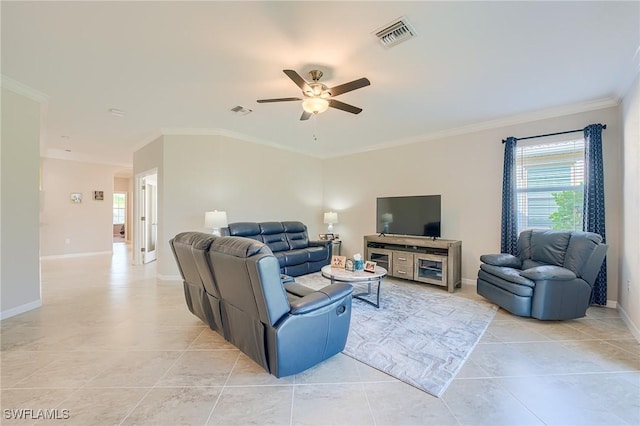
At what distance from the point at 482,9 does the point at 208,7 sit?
203cm

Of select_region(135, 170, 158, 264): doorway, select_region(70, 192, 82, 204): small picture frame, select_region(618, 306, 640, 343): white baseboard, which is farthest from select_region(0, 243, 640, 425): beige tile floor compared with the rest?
select_region(70, 192, 82, 204): small picture frame

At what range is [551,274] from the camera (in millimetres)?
3066

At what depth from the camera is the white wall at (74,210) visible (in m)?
7.11

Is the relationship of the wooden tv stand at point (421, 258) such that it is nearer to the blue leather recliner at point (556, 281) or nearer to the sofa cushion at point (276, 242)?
the blue leather recliner at point (556, 281)

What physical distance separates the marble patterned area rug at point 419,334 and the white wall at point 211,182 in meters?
2.93

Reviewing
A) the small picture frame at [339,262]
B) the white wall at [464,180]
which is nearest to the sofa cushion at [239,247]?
the small picture frame at [339,262]

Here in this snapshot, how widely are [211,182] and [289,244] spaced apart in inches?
76.0

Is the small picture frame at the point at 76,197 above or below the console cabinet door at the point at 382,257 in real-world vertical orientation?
above

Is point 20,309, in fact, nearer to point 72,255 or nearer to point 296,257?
point 296,257

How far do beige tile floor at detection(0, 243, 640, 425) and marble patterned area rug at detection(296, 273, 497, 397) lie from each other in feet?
0.35

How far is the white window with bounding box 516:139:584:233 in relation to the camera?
384 centimetres

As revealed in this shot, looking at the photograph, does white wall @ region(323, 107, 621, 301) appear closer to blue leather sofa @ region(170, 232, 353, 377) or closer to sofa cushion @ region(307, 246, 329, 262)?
sofa cushion @ region(307, 246, 329, 262)

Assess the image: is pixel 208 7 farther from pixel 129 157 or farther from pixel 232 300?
pixel 129 157

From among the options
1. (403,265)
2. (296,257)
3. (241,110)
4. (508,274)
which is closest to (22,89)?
(241,110)
